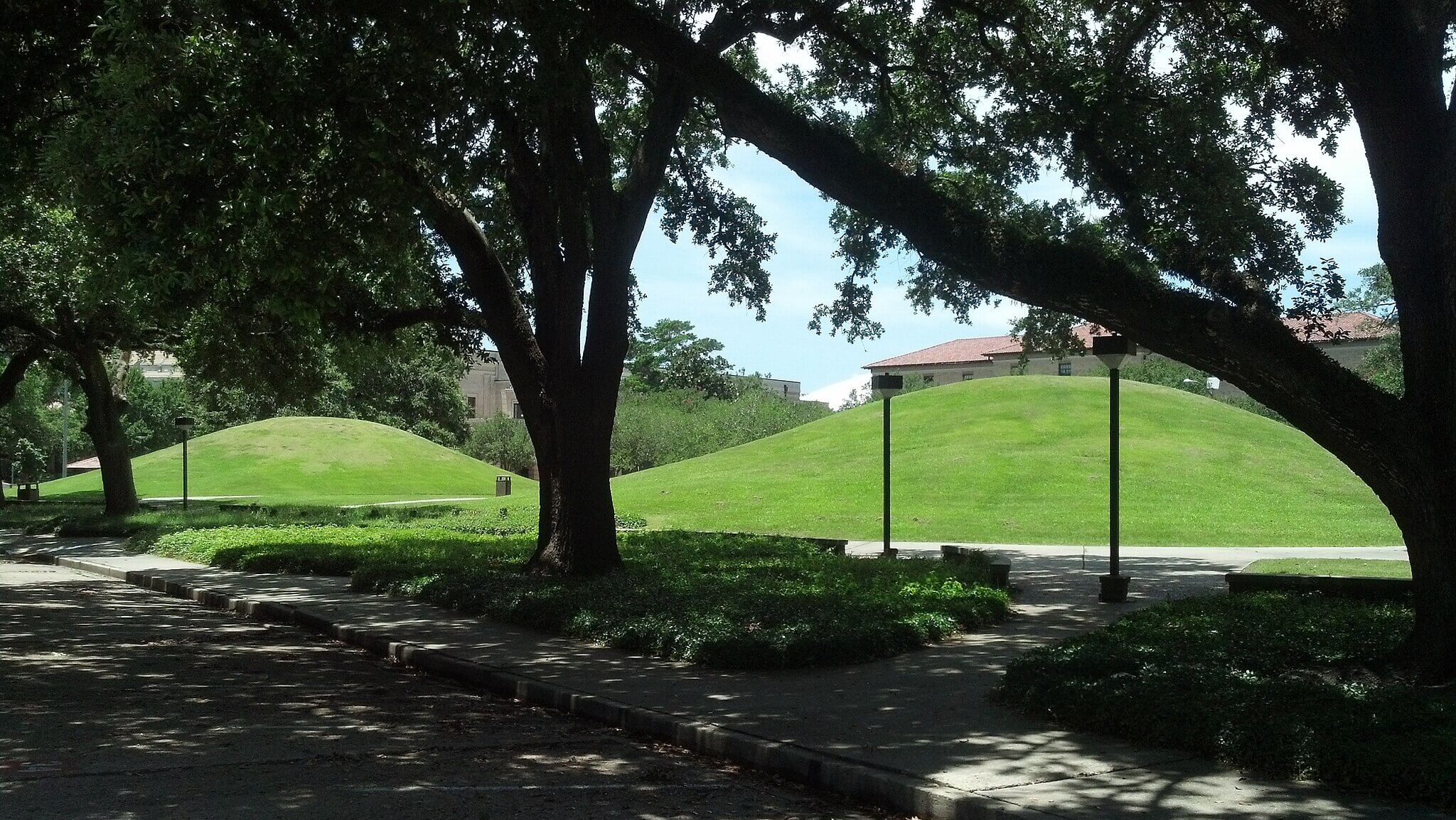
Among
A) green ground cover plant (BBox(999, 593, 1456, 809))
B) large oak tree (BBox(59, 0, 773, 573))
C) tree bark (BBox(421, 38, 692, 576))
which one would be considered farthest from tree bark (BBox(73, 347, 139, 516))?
green ground cover plant (BBox(999, 593, 1456, 809))

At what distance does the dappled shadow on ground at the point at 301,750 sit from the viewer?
6055 millimetres

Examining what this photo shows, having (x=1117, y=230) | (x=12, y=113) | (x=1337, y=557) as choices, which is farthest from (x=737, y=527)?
(x=12, y=113)

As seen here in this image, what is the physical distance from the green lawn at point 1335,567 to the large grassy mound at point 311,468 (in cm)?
3276

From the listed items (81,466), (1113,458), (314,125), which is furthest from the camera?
(81,466)

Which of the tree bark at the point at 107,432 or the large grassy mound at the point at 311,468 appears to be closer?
the tree bark at the point at 107,432

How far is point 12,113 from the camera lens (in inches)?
479

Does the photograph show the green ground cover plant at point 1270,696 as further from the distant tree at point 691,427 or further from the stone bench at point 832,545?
the distant tree at point 691,427

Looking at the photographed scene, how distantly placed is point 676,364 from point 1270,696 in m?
83.3

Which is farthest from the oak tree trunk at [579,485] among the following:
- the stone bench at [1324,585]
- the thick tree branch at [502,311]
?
the stone bench at [1324,585]

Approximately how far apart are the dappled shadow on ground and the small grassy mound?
180 cm

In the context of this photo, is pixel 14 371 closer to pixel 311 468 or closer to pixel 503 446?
pixel 311 468

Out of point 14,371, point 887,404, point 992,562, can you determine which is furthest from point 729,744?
point 14,371

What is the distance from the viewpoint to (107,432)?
100 ft

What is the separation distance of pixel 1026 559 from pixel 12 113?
16276mm
